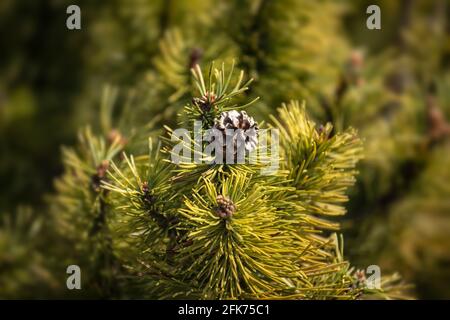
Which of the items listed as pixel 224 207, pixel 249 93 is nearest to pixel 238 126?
pixel 224 207

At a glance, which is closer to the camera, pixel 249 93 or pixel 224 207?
pixel 224 207

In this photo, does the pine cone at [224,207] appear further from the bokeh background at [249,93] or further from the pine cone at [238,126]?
the bokeh background at [249,93]

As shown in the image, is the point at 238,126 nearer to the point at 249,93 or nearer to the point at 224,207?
the point at 224,207

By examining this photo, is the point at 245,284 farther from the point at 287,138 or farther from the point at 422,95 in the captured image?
the point at 422,95

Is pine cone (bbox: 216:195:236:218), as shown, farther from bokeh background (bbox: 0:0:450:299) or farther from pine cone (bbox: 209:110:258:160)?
bokeh background (bbox: 0:0:450:299)

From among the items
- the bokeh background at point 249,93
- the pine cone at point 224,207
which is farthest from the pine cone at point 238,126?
the bokeh background at point 249,93

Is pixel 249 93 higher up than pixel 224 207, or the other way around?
pixel 249 93

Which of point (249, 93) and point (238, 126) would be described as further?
point (249, 93)

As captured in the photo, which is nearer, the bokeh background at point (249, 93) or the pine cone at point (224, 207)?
the pine cone at point (224, 207)
